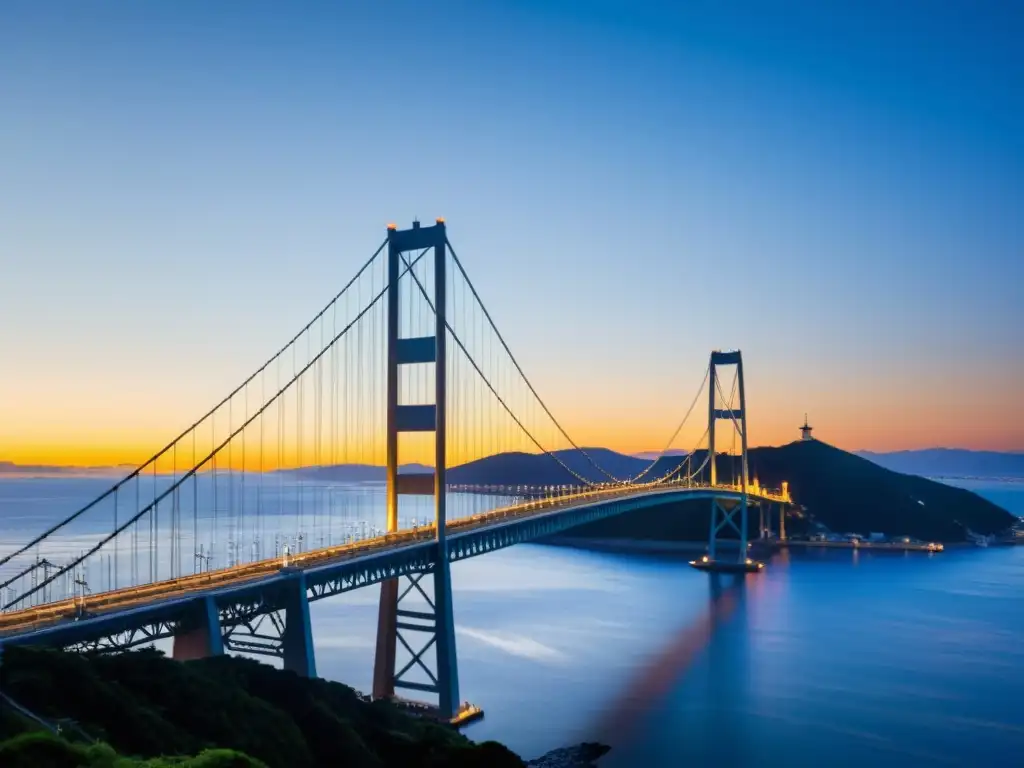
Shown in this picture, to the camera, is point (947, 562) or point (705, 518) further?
point (705, 518)

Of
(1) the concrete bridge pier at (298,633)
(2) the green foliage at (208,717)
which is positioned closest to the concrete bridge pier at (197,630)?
(2) the green foliage at (208,717)

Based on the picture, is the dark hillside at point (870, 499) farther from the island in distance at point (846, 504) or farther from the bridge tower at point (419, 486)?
the bridge tower at point (419, 486)

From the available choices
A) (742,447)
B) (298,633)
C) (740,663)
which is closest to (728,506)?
(742,447)

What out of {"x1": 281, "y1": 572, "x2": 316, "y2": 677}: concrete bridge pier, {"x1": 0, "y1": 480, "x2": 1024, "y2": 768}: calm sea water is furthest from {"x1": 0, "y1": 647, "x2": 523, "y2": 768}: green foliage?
{"x1": 0, "y1": 480, "x2": 1024, "y2": 768}: calm sea water

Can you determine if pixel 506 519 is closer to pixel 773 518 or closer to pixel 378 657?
pixel 378 657

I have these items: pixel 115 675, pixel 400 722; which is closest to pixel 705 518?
pixel 400 722

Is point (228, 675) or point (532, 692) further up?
point (228, 675)
